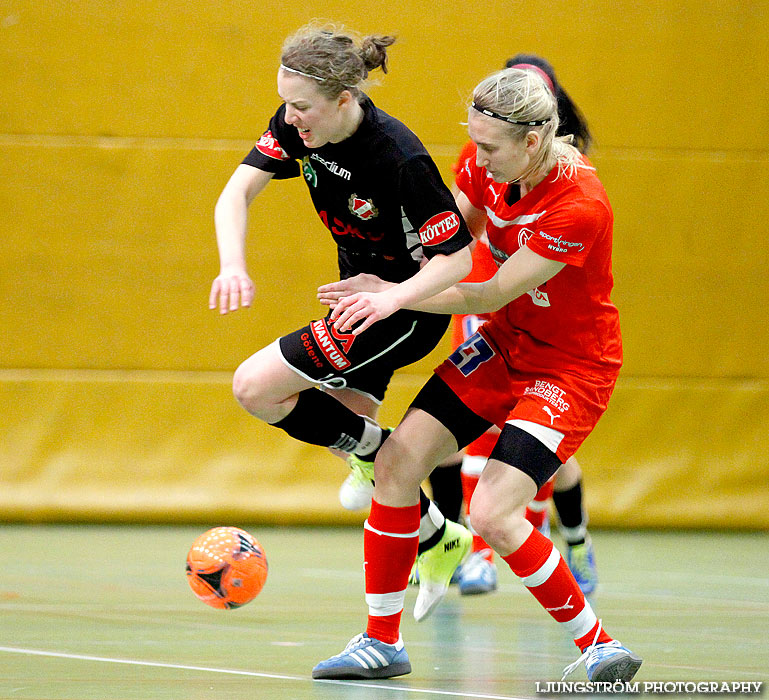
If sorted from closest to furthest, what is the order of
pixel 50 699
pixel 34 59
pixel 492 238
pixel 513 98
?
pixel 50 699 → pixel 513 98 → pixel 492 238 → pixel 34 59

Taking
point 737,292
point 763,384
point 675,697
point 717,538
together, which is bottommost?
point 717,538

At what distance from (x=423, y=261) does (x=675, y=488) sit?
10.4 ft

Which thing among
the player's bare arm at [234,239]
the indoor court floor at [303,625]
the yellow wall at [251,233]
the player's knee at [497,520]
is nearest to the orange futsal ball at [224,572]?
the indoor court floor at [303,625]

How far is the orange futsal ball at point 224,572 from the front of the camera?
10.1ft

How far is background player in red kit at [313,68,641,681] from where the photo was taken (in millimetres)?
2645

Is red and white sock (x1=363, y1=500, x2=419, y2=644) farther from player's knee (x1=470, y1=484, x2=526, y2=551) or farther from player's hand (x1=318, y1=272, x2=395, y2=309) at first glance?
player's hand (x1=318, y1=272, x2=395, y2=309)

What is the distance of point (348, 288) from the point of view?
2.71 m

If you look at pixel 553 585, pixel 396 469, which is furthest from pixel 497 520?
pixel 396 469

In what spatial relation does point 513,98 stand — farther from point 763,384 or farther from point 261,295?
point 763,384

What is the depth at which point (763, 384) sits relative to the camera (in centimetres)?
569

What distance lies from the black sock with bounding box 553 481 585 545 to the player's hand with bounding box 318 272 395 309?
1581mm

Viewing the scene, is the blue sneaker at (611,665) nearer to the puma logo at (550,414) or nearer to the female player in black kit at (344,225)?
the puma logo at (550,414)

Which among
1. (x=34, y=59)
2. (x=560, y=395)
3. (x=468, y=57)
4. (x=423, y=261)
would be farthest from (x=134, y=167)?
(x=560, y=395)

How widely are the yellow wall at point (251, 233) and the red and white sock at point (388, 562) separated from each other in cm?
268
